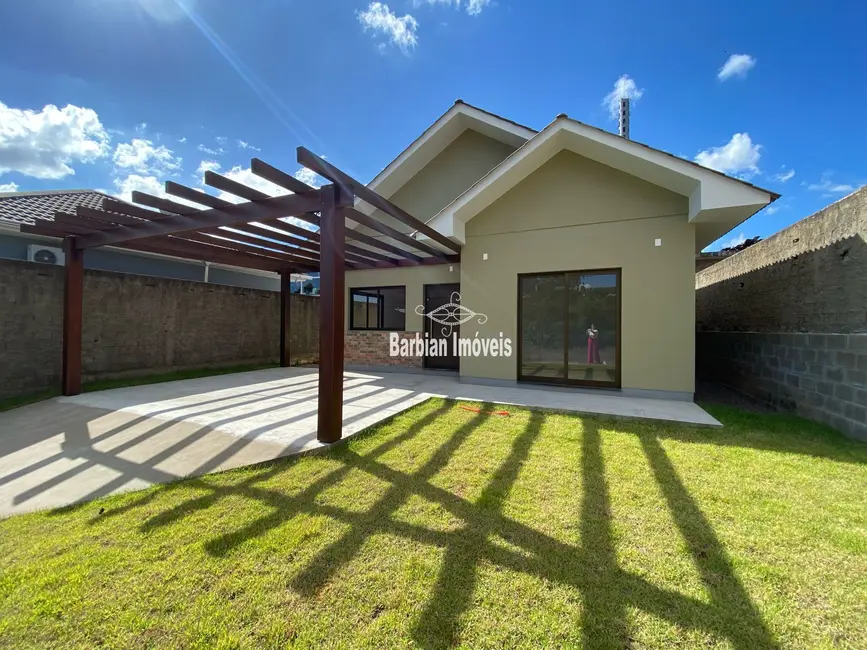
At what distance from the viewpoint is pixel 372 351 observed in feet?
37.1

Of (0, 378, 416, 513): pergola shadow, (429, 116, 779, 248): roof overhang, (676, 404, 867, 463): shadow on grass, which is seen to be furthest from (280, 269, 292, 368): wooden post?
(676, 404, 867, 463): shadow on grass

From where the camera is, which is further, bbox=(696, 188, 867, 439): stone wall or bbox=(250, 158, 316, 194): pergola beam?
bbox=(696, 188, 867, 439): stone wall

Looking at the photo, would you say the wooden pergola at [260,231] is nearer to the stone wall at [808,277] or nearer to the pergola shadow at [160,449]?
the pergola shadow at [160,449]

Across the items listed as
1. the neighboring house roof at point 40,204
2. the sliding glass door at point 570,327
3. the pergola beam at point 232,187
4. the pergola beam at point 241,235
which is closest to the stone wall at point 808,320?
the sliding glass door at point 570,327

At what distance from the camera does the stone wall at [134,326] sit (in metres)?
7.09

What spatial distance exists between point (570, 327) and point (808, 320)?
13.0ft

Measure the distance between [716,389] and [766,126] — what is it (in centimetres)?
925

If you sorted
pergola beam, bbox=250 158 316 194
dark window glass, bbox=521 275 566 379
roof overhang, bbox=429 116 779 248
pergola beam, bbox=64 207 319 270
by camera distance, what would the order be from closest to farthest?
pergola beam, bbox=250 158 316 194, pergola beam, bbox=64 207 319 270, roof overhang, bbox=429 116 779 248, dark window glass, bbox=521 275 566 379

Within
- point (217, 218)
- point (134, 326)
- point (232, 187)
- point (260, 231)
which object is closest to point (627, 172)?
point (232, 187)

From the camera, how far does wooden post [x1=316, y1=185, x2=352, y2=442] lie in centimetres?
461

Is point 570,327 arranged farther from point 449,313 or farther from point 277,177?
point 277,177

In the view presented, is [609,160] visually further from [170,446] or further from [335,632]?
[170,446]

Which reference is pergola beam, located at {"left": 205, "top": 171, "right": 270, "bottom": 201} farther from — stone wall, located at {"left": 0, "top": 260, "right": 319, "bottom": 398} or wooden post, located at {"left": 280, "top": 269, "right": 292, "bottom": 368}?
wooden post, located at {"left": 280, "top": 269, "right": 292, "bottom": 368}

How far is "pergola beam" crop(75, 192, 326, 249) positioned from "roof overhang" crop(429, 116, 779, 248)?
364cm
